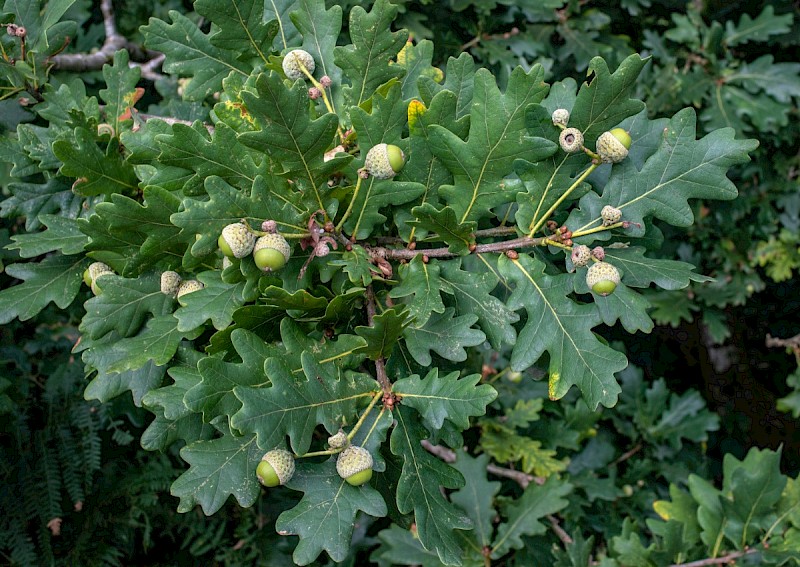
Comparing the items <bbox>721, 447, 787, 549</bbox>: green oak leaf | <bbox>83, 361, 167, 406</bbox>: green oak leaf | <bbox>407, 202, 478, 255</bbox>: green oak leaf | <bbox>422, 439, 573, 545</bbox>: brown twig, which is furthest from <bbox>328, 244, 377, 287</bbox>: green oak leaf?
<bbox>721, 447, 787, 549</bbox>: green oak leaf

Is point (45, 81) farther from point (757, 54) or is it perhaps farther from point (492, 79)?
point (757, 54)

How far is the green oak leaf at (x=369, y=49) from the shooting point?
1193 millimetres

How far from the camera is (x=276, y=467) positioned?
108 cm

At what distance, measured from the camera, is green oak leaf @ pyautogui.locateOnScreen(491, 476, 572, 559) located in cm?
207

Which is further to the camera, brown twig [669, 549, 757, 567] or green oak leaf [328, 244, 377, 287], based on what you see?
brown twig [669, 549, 757, 567]

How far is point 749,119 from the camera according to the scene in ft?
9.27

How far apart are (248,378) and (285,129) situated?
1.33 feet

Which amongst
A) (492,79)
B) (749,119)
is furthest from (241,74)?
(749,119)

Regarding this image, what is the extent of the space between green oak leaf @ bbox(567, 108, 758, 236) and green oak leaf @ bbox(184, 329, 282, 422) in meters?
0.61

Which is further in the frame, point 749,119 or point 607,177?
point 749,119

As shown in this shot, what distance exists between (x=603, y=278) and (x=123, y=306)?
35.3 inches

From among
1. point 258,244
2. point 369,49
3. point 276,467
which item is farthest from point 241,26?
point 276,467

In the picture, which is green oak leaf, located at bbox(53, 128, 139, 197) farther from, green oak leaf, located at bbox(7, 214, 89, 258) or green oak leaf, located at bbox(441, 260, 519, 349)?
green oak leaf, located at bbox(441, 260, 519, 349)

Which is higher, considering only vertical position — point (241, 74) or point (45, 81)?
point (241, 74)
